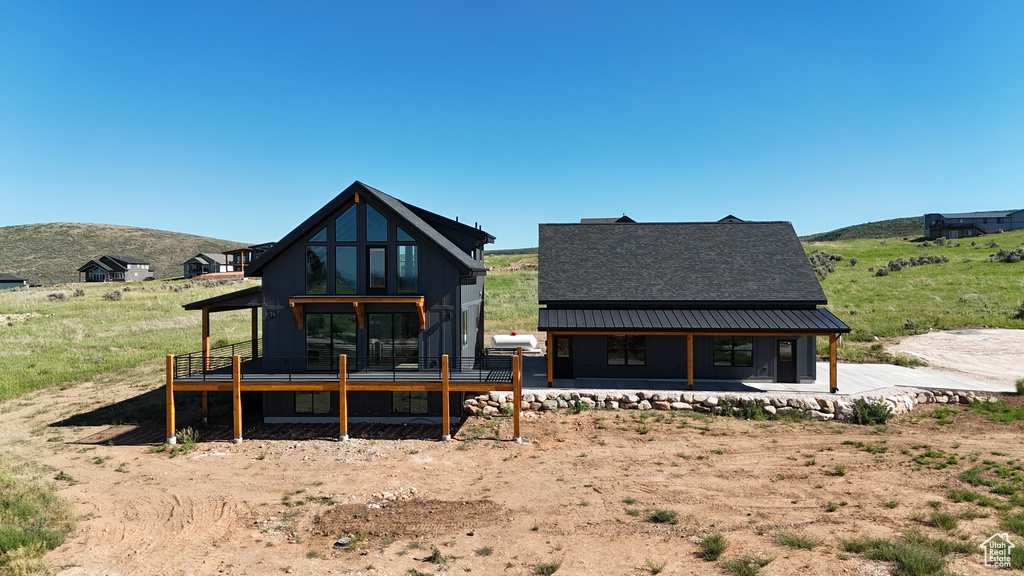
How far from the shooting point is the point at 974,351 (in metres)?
27.7

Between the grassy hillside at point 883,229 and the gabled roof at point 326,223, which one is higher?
the grassy hillside at point 883,229

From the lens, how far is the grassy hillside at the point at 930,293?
3450cm

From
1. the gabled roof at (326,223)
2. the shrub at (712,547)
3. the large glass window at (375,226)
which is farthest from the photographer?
the large glass window at (375,226)

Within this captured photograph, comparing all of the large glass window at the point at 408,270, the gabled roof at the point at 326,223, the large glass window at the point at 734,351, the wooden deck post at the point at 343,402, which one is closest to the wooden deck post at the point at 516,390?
the gabled roof at the point at 326,223

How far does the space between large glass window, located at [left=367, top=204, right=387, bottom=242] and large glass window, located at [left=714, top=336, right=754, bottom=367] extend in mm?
14463

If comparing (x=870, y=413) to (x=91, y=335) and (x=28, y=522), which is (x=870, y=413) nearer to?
(x=28, y=522)

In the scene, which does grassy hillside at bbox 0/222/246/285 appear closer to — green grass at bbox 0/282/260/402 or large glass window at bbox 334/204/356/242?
green grass at bbox 0/282/260/402

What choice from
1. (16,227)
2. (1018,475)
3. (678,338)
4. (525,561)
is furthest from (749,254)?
(16,227)

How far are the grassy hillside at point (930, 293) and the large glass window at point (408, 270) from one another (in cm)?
2858

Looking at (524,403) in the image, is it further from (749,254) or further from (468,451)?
(749,254)

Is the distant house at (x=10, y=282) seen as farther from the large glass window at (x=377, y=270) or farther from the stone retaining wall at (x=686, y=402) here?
the stone retaining wall at (x=686, y=402)

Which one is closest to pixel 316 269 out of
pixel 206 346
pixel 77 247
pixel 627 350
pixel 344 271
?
pixel 344 271

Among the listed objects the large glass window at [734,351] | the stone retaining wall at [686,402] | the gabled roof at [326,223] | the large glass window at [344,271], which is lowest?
the stone retaining wall at [686,402]

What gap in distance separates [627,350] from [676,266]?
16.0 ft
